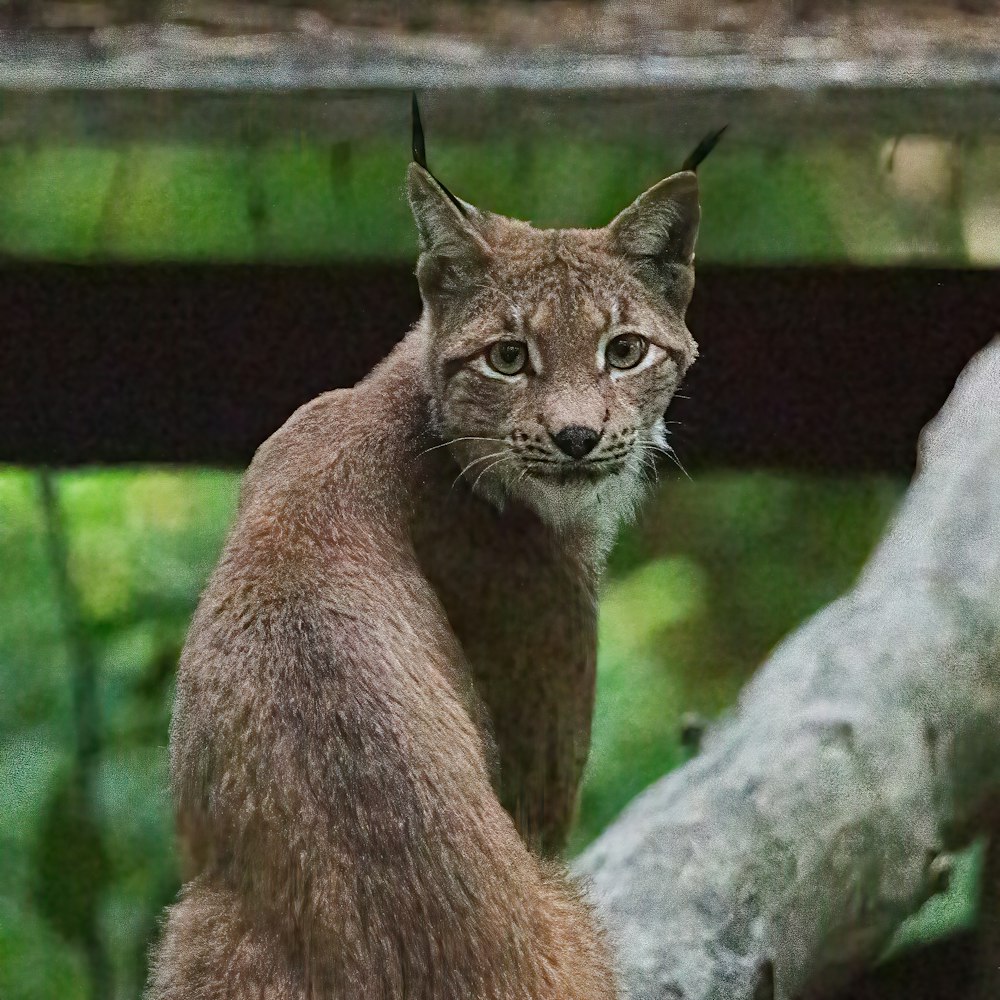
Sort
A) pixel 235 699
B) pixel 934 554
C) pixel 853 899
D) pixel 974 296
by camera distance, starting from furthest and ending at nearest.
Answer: pixel 974 296, pixel 934 554, pixel 853 899, pixel 235 699

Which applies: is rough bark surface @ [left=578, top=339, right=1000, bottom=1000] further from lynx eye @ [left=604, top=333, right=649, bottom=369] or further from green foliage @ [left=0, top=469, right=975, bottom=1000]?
lynx eye @ [left=604, top=333, right=649, bottom=369]

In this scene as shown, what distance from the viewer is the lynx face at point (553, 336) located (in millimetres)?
1257

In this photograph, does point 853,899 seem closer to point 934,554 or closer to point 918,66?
Answer: point 934,554

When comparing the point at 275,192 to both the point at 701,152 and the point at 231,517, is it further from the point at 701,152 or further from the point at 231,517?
the point at 701,152

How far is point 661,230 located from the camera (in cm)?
129

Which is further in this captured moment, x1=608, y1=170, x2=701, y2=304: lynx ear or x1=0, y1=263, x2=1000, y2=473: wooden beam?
x1=0, y1=263, x2=1000, y2=473: wooden beam

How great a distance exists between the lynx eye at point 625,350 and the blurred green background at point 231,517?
39cm

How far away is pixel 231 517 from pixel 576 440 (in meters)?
0.48

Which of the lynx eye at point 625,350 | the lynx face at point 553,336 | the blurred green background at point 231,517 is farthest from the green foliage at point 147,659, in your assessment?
the lynx eye at point 625,350

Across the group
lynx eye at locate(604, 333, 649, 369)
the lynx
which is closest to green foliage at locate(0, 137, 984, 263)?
the lynx

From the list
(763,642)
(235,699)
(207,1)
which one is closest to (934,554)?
(763,642)

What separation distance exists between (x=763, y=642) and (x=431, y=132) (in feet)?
3.61

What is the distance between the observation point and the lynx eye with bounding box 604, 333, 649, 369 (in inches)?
50.3

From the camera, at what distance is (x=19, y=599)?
192 centimetres
